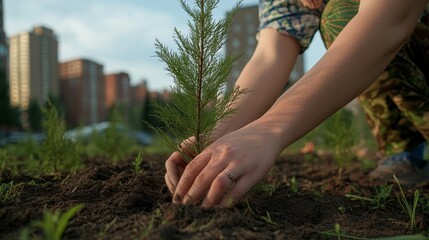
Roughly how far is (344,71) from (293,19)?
47.1 inches

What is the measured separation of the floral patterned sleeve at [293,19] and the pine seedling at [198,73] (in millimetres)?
1037

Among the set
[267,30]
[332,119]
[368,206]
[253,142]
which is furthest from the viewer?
[332,119]

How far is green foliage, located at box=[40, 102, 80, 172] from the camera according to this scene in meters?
2.93

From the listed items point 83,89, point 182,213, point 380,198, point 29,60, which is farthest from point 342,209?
point 83,89

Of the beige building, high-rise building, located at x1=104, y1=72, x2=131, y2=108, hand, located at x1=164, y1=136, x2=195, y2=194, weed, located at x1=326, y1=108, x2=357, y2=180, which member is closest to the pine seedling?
hand, located at x1=164, y1=136, x2=195, y2=194

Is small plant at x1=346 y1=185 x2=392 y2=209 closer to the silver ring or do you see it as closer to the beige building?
the silver ring

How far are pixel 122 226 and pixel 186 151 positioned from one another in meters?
0.59

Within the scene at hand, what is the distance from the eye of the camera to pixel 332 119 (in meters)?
3.66

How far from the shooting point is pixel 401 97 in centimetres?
293

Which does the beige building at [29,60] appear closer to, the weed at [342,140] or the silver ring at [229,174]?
the weed at [342,140]

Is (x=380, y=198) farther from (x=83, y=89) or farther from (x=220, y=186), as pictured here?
(x=83, y=89)

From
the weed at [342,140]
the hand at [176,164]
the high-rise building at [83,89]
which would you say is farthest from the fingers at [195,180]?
the high-rise building at [83,89]

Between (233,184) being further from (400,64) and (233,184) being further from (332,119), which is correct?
(332,119)

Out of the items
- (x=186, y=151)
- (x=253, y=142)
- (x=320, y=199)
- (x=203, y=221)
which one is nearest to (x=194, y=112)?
(x=186, y=151)
